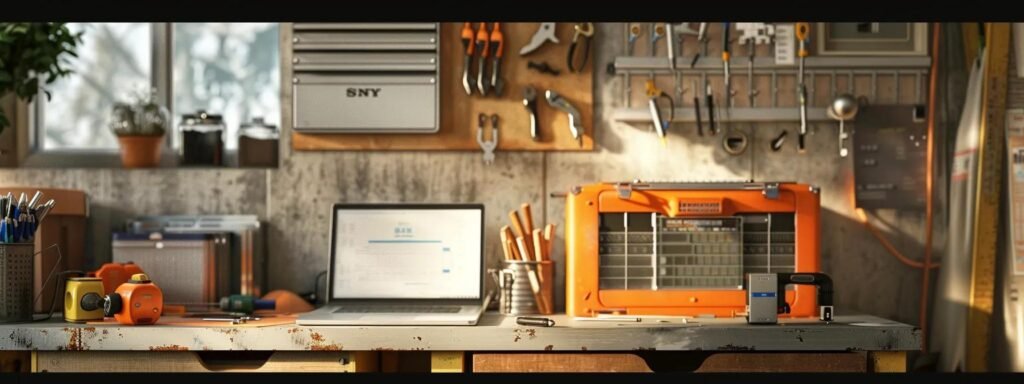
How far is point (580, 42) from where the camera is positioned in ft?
11.3

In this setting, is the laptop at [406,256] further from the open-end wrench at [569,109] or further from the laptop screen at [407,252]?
the open-end wrench at [569,109]

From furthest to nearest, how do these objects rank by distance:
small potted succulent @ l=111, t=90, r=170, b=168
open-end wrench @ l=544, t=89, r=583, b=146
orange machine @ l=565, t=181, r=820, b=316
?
small potted succulent @ l=111, t=90, r=170, b=168, open-end wrench @ l=544, t=89, r=583, b=146, orange machine @ l=565, t=181, r=820, b=316

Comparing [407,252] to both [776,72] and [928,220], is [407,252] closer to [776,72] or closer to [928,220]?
[776,72]

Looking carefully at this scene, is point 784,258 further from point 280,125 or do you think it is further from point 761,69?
point 280,125

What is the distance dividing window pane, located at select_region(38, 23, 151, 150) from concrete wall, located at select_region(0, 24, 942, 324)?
0.26 m

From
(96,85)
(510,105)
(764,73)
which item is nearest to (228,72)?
(96,85)

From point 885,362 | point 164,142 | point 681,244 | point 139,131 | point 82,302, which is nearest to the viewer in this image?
point 885,362

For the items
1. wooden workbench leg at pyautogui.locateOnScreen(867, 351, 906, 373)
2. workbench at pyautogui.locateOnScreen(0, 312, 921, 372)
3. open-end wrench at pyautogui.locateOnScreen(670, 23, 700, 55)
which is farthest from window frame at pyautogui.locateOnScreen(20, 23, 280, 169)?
wooden workbench leg at pyautogui.locateOnScreen(867, 351, 906, 373)

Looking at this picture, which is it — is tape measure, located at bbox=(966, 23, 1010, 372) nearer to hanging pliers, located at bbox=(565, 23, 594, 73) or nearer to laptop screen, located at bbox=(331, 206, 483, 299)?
hanging pliers, located at bbox=(565, 23, 594, 73)

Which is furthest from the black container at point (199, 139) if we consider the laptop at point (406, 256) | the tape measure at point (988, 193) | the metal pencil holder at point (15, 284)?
the tape measure at point (988, 193)

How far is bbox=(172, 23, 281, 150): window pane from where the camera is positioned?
12.1 feet

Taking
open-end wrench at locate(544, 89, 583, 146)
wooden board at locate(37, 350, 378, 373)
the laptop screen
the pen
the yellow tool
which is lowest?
wooden board at locate(37, 350, 378, 373)

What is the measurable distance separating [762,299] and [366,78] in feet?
4.73

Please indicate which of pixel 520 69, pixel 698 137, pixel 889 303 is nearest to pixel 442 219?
pixel 520 69
